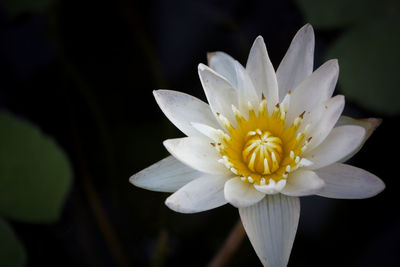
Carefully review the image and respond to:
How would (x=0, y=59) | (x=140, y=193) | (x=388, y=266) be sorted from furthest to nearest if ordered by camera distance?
(x=0, y=59), (x=140, y=193), (x=388, y=266)

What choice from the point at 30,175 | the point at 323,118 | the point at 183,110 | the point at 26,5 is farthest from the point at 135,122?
the point at 323,118

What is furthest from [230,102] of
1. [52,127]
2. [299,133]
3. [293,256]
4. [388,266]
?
[52,127]

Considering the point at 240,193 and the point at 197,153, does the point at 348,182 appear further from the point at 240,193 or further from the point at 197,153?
the point at 197,153

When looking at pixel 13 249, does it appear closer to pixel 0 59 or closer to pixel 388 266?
pixel 0 59

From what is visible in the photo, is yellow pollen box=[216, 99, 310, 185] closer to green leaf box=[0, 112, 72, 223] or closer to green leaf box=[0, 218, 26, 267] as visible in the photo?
green leaf box=[0, 112, 72, 223]

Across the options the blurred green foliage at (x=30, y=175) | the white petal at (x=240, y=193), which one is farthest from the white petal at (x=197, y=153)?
the blurred green foliage at (x=30, y=175)

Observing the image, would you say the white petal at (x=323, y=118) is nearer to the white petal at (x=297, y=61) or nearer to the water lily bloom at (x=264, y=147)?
the water lily bloom at (x=264, y=147)
